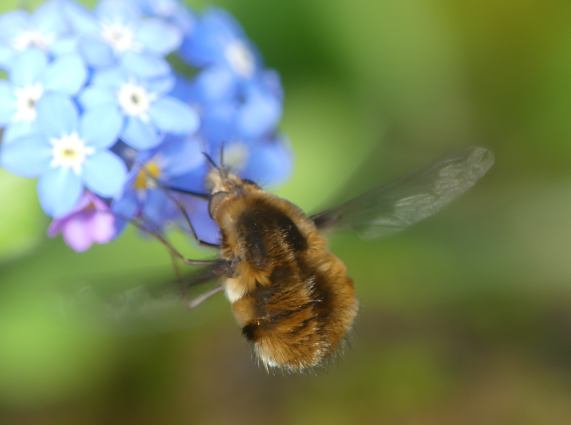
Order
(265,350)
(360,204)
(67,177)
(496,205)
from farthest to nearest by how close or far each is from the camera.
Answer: (496,205) < (360,204) < (67,177) < (265,350)

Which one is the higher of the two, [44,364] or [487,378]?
[44,364]

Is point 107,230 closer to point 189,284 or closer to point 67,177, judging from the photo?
point 67,177

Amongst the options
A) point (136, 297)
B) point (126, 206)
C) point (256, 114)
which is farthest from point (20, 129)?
point (256, 114)

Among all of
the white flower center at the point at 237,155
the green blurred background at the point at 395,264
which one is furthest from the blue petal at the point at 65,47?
the green blurred background at the point at 395,264

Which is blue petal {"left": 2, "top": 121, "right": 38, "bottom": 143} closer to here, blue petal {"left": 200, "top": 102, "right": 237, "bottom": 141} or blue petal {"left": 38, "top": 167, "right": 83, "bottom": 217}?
blue petal {"left": 38, "top": 167, "right": 83, "bottom": 217}

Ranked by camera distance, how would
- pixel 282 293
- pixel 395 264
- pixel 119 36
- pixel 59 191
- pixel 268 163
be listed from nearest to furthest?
pixel 282 293, pixel 59 191, pixel 119 36, pixel 268 163, pixel 395 264

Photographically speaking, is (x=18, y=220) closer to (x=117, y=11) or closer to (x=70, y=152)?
(x=70, y=152)

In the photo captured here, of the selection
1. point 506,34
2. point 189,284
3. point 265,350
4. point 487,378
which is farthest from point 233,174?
point 506,34
